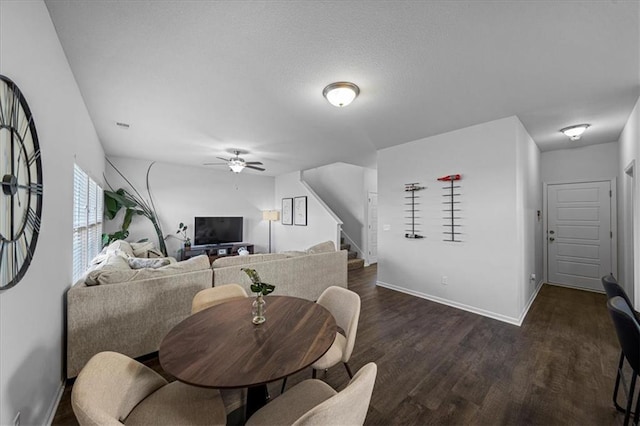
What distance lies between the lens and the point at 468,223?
3.46 metres

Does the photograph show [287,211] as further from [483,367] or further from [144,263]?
[483,367]

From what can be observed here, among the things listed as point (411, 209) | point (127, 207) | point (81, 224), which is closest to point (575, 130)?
point (411, 209)

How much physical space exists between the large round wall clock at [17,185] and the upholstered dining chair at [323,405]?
1.25m

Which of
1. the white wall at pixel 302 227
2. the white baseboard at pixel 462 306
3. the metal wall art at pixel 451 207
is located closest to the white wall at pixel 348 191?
the white wall at pixel 302 227

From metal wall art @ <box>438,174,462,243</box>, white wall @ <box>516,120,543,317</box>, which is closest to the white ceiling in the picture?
white wall @ <box>516,120,543,317</box>

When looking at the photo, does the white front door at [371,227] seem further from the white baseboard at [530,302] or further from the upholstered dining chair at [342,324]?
the upholstered dining chair at [342,324]

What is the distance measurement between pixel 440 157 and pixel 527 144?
1.19 m

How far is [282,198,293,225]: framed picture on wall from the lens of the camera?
277 inches

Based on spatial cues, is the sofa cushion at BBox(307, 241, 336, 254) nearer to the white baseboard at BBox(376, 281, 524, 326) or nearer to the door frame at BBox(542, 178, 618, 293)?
the white baseboard at BBox(376, 281, 524, 326)

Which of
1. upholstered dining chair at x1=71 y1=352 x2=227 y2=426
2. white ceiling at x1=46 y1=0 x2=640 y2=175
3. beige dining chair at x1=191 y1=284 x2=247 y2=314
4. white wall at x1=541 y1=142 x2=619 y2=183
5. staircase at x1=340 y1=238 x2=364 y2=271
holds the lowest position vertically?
staircase at x1=340 y1=238 x2=364 y2=271

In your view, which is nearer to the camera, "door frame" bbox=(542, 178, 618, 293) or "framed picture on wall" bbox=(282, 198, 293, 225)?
"door frame" bbox=(542, 178, 618, 293)

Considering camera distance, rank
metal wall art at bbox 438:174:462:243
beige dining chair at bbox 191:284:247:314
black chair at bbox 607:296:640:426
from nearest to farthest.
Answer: black chair at bbox 607:296:640:426 < beige dining chair at bbox 191:284:247:314 < metal wall art at bbox 438:174:462:243

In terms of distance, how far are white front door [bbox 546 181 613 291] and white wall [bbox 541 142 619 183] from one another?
0.14 meters

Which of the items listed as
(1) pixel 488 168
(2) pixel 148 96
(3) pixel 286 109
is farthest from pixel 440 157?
(2) pixel 148 96
